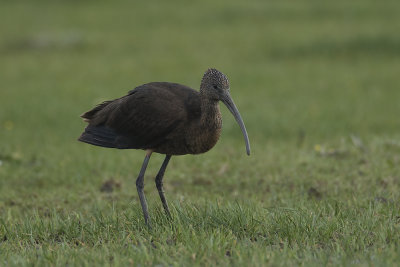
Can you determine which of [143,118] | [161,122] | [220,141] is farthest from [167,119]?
[220,141]

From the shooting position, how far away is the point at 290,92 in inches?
537

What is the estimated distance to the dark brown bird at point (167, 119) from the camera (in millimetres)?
5301

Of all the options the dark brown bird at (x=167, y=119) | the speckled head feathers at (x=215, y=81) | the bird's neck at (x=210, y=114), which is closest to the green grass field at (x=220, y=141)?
the dark brown bird at (x=167, y=119)

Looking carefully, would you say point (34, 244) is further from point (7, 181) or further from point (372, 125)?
point (372, 125)

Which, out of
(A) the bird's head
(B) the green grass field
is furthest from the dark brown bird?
(B) the green grass field

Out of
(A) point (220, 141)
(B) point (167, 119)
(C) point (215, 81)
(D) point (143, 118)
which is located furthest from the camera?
(A) point (220, 141)

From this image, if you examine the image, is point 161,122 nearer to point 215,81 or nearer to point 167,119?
point 167,119

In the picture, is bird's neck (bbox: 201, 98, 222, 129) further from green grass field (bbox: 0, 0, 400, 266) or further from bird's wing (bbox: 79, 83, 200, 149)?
green grass field (bbox: 0, 0, 400, 266)

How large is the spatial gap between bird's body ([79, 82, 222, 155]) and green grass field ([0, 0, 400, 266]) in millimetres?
536

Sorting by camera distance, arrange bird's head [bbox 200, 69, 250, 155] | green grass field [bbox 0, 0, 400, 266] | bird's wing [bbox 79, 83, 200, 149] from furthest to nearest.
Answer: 1. bird's wing [bbox 79, 83, 200, 149]
2. bird's head [bbox 200, 69, 250, 155]
3. green grass field [bbox 0, 0, 400, 266]

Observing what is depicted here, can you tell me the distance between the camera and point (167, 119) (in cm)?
538

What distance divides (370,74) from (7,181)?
9.38 meters

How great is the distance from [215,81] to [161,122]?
0.56m

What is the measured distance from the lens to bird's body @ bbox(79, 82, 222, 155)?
17.5 feet
